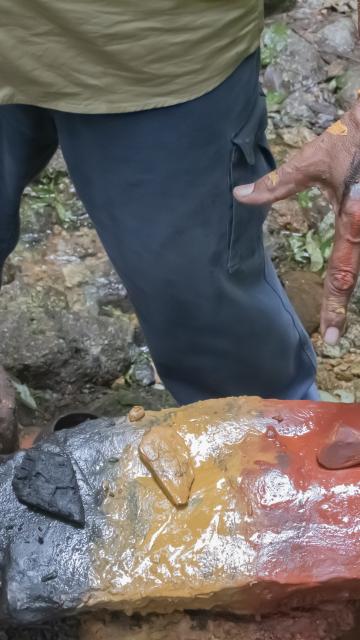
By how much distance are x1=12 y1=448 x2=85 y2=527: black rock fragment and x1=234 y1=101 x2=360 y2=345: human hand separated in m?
0.49

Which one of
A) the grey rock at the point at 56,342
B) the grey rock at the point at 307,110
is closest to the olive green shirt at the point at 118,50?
the grey rock at the point at 56,342

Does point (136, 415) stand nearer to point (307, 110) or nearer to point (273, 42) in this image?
point (307, 110)

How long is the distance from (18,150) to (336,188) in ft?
2.59

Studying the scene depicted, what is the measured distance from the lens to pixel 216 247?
5.47ft

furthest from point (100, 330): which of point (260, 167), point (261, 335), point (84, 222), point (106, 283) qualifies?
point (260, 167)

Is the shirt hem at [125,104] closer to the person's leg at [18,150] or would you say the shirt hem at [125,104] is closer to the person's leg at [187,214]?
the person's leg at [187,214]

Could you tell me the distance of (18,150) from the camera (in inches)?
71.4

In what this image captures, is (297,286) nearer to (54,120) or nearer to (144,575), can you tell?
(54,120)

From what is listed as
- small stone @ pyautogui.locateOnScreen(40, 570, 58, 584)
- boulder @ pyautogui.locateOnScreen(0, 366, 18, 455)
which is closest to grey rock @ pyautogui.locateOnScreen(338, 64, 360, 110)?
boulder @ pyautogui.locateOnScreen(0, 366, 18, 455)

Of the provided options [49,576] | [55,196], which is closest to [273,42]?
[55,196]

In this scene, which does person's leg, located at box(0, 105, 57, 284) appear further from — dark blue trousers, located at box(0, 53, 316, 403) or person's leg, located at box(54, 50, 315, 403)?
person's leg, located at box(54, 50, 315, 403)

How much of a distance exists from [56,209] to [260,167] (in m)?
1.39

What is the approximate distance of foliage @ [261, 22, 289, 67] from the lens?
142 inches

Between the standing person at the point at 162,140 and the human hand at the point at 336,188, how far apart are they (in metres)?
0.04
